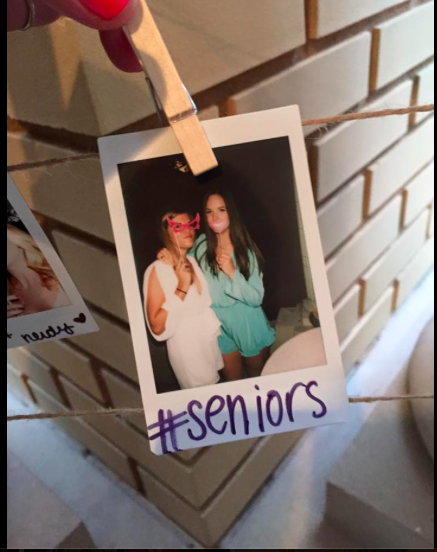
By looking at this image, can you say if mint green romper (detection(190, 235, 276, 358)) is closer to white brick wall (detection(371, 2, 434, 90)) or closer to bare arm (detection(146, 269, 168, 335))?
bare arm (detection(146, 269, 168, 335))

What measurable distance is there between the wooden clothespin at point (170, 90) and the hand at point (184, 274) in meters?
0.07

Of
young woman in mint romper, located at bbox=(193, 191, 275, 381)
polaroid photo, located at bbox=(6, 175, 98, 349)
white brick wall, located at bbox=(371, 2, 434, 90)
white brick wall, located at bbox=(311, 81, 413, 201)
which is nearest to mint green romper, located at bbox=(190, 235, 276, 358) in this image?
young woman in mint romper, located at bbox=(193, 191, 275, 381)

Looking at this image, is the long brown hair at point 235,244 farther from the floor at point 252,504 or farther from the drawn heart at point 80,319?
the floor at point 252,504

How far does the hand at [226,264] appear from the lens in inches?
13.1

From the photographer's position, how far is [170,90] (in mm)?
284

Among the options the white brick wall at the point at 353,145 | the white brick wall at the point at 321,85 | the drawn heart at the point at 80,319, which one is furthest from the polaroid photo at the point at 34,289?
the white brick wall at the point at 353,145

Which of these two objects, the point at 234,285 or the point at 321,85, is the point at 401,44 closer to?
the point at 321,85

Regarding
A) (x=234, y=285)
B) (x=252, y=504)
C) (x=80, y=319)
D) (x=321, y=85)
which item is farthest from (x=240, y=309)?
(x=252, y=504)

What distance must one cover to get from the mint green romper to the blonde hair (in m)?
0.13

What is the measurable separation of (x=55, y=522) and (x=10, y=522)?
90 mm

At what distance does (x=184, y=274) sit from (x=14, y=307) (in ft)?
0.51

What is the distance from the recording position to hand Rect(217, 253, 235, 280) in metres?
→ 0.33

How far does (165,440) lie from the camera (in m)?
0.34

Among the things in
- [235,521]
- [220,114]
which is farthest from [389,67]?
[235,521]
